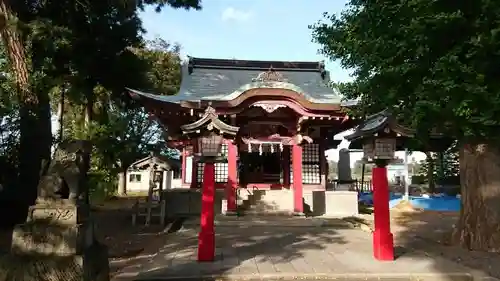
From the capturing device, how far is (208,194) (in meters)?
8.04

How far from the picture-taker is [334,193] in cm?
1616

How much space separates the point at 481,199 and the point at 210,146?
245 inches

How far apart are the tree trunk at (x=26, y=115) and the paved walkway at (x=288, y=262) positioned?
15.8ft

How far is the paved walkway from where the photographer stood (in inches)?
268

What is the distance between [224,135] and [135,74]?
7.56 metres

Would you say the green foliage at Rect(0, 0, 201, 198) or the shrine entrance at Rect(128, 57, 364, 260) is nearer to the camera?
the green foliage at Rect(0, 0, 201, 198)

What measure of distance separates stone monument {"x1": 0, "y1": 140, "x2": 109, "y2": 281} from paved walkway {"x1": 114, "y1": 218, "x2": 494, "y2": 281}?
52.9 inches

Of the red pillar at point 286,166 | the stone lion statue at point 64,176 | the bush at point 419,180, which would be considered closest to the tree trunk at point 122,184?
the red pillar at point 286,166

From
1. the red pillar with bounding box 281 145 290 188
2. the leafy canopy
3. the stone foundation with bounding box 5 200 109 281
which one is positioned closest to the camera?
the stone foundation with bounding box 5 200 109 281

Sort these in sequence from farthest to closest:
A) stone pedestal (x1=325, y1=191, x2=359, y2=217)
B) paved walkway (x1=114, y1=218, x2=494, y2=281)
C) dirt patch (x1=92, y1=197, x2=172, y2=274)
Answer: stone pedestal (x1=325, y1=191, x2=359, y2=217) < dirt patch (x1=92, y1=197, x2=172, y2=274) < paved walkway (x1=114, y1=218, x2=494, y2=281)

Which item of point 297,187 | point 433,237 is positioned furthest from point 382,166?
point 297,187

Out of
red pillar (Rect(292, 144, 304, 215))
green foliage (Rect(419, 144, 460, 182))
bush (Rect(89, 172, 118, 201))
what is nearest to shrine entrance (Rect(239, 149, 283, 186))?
red pillar (Rect(292, 144, 304, 215))

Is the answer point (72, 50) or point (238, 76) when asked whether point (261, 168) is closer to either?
point (238, 76)

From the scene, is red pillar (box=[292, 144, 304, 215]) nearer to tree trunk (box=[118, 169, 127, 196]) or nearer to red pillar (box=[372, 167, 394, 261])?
red pillar (box=[372, 167, 394, 261])
